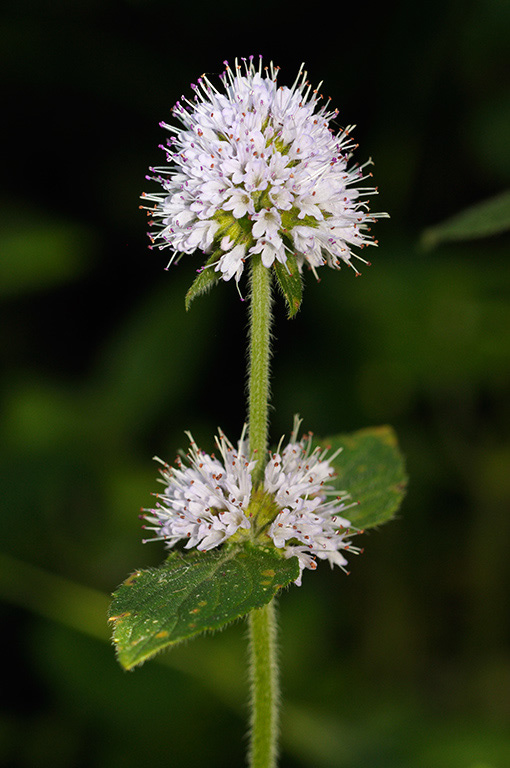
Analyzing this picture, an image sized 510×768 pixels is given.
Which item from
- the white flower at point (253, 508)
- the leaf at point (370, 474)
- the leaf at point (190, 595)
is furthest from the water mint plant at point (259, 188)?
the leaf at point (370, 474)

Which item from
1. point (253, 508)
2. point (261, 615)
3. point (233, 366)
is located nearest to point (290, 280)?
point (253, 508)

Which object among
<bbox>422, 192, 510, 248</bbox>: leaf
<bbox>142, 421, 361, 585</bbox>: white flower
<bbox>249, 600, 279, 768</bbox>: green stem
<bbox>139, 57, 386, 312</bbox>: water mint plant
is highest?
<bbox>422, 192, 510, 248</bbox>: leaf

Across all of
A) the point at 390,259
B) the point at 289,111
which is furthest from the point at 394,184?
the point at 289,111

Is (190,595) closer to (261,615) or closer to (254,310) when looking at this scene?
(261,615)

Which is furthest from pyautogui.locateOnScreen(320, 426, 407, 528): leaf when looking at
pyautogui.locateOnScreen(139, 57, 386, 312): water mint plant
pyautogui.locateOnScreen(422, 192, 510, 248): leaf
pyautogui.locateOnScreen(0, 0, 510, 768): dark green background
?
pyautogui.locateOnScreen(0, 0, 510, 768): dark green background

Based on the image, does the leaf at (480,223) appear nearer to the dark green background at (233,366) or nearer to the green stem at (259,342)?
the green stem at (259,342)

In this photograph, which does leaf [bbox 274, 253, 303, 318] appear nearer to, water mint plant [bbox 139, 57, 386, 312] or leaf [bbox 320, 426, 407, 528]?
water mint plant [bbox 139, 57, 386, 312]
